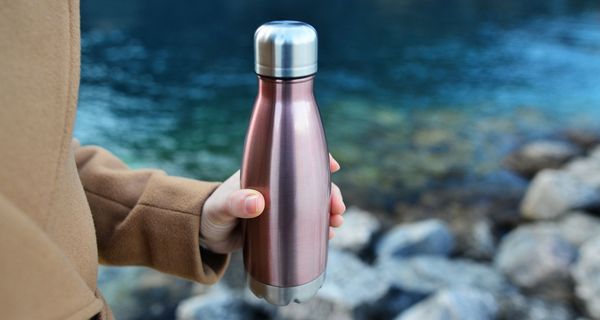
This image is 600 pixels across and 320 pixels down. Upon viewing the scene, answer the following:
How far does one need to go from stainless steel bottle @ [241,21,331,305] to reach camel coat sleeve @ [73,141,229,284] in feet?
0.54

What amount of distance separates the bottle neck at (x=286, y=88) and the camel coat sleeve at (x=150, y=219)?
1.09ft

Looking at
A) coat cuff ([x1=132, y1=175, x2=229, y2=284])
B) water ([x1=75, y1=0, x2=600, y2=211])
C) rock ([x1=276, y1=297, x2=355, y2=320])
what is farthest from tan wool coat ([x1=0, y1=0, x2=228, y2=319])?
water ([x1=75, y1=0, x2=600, y2=211])

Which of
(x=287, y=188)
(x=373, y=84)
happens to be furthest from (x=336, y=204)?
(x=373, y=84)

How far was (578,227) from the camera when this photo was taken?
4566mm

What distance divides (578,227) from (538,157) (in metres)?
1.83

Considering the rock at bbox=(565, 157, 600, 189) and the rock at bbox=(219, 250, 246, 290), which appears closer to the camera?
the rock at bbox=(219, 250, 246, 290)

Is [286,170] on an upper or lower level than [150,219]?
upper

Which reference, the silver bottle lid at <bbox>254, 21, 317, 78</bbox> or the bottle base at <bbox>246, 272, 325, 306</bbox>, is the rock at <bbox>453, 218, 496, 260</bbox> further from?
the silver bottle lid at <bbox>254, 21, 317, 78</bbox>

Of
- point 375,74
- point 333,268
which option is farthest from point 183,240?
point 375,74

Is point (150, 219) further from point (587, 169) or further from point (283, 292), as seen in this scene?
point (587, 169)

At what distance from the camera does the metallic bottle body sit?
1.07 meters

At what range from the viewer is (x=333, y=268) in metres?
3.99

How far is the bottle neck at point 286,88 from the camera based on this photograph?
40.8 inches

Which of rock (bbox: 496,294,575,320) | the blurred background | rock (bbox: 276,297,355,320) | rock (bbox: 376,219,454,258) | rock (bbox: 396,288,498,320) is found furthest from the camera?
rock (bbox: 376,219,454,258)
